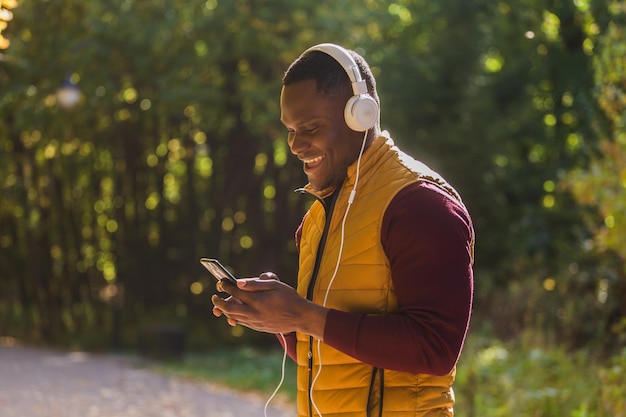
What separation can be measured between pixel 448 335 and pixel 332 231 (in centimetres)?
42

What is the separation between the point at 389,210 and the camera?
2361mm

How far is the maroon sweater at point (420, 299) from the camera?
2.26 m

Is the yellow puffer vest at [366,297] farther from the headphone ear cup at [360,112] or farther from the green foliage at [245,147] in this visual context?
the green foliage at [245,147]

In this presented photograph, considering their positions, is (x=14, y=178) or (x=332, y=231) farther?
(x=14, y=178)

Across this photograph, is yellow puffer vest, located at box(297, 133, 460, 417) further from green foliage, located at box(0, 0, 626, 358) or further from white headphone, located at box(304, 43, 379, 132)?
green foliage, located at box(0, 0, 626, 358)

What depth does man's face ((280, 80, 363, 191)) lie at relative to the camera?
251 cm

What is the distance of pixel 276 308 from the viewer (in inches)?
91.3

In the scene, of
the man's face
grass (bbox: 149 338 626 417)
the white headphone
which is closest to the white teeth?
the man's face

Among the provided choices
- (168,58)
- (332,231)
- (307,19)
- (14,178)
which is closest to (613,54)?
(332,231)

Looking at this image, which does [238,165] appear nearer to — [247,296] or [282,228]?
[282,228]

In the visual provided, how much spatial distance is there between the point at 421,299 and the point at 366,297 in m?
0.18

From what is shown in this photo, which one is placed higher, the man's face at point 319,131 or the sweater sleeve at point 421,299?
the man's face at point 319,131

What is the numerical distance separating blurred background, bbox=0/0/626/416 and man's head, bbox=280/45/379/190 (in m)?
5.02

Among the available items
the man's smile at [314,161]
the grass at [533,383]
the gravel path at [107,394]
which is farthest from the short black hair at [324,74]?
the gravel path at [107,394]
